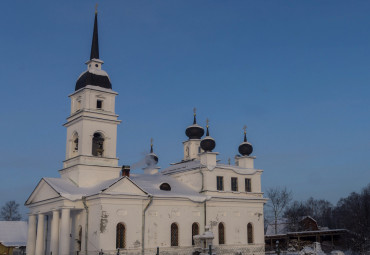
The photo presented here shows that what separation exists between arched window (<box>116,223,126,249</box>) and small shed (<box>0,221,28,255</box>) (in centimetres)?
1309

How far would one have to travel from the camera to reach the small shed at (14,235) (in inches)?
1502

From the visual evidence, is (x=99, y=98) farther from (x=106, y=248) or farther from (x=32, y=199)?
(x=106, y=248)

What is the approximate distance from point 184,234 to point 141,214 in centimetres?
389

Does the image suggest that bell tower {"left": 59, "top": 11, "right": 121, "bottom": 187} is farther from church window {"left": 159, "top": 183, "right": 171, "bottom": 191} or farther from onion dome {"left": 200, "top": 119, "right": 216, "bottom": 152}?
onion dome {"left": 200, "top": 119, "right": 216, "bottom": 152}

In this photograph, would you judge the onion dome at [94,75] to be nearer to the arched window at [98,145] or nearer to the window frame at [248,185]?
the arched window at [98,145]

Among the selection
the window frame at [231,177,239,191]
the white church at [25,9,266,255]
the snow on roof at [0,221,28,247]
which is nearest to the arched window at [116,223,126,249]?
the white church at [25,9,266,255]

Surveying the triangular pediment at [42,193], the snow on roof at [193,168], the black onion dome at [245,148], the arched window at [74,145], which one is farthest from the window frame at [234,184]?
the triangular pediment at [42,193]

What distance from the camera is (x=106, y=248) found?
89.0 ft

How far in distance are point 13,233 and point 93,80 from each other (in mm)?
17214

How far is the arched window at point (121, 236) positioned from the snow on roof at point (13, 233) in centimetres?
1415

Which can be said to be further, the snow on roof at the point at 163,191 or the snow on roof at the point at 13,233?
the snow on roof at the point at 13,233

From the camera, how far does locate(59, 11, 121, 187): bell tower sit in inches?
1215

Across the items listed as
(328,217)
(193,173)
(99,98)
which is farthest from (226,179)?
(328,217)

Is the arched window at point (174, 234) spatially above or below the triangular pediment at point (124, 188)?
below
